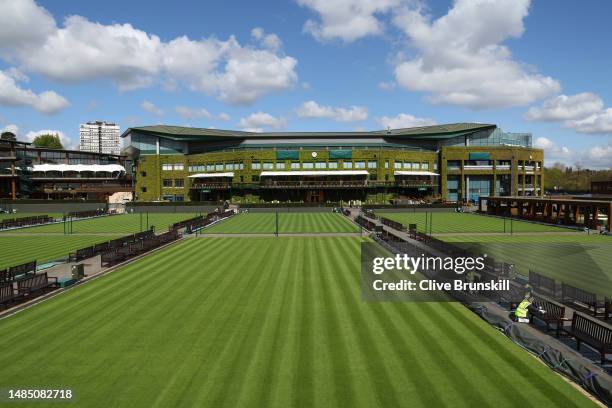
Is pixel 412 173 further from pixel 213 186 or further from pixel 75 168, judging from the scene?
pixel 75 168

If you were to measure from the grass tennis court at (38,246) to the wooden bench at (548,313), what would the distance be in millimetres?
29692

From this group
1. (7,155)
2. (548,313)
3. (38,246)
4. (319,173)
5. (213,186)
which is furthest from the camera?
(7,155)

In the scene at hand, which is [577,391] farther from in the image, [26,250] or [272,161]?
[272,161]

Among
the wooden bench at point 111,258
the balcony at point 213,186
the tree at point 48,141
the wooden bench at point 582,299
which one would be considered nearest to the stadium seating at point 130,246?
the wooden bench at point 111,258

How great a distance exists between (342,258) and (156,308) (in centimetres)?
1459

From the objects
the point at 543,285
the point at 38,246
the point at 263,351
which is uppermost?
the point at 543,285

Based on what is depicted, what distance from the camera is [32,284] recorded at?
1867cm

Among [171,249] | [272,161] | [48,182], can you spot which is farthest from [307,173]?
[48,182]

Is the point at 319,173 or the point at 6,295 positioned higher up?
the point at 319,173

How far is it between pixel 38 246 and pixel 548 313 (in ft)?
128

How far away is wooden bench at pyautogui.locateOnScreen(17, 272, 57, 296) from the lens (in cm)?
1797

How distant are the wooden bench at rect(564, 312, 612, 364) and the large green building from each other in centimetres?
8426

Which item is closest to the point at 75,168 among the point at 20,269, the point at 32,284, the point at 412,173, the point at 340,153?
the point at 340,153

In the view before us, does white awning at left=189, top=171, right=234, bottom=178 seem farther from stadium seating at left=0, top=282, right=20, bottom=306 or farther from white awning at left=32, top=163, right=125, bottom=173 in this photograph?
stadium seating at left=0, top=282, right=20, bottom=306
